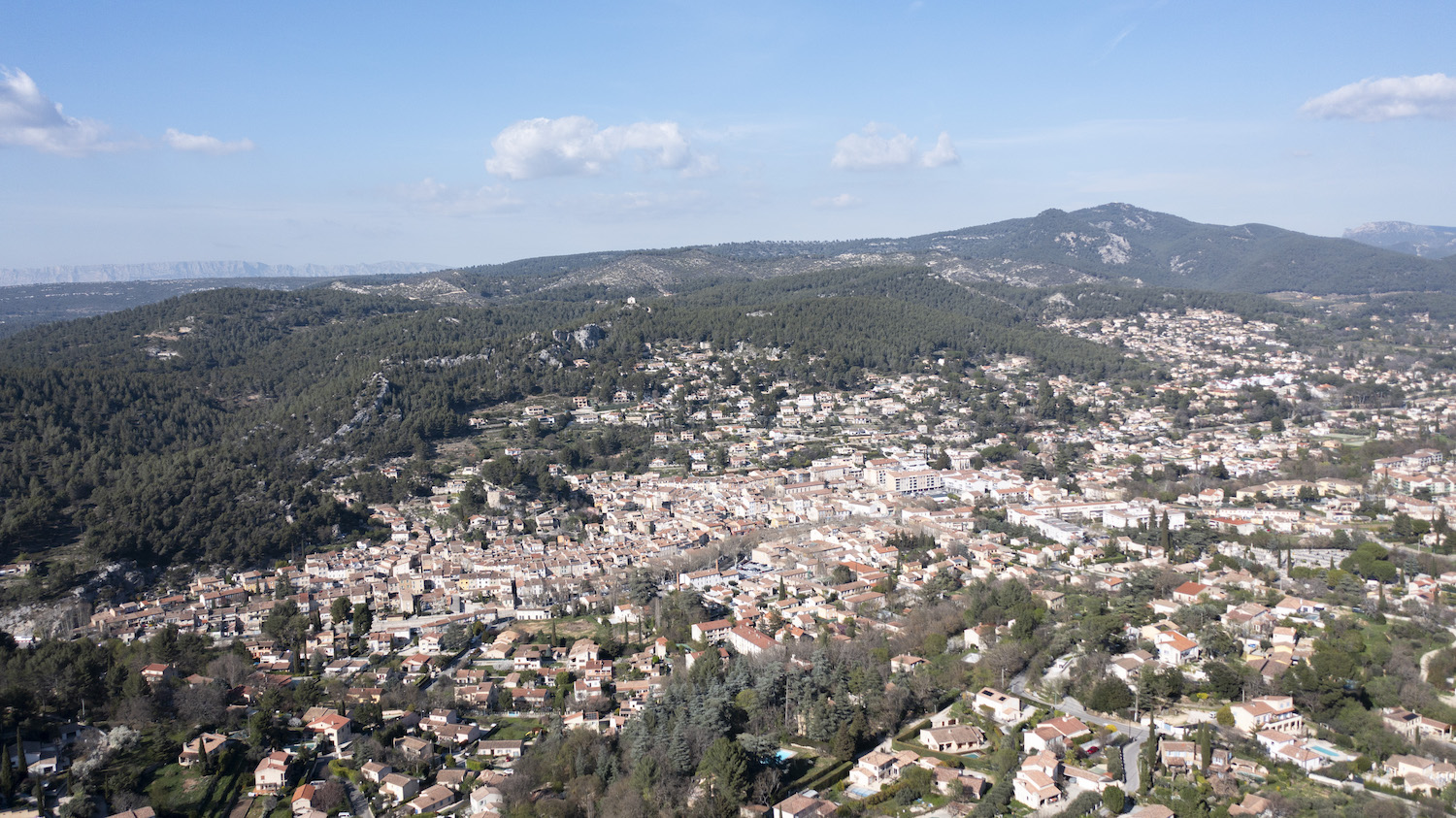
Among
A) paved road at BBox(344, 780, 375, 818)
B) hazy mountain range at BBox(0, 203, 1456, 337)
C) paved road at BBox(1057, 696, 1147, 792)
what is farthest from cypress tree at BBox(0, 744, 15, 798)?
hazy mountain range at BBox(0, 203, 1456, 337)

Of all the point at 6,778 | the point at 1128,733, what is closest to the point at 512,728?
the point at 6,778

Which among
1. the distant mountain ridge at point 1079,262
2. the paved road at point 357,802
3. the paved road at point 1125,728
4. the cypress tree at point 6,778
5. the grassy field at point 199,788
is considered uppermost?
the distant mountain ridge at point 1079,262

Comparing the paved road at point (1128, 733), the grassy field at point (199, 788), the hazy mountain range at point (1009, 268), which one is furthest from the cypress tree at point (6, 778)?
the hazy mountain range at point (1009, 268)

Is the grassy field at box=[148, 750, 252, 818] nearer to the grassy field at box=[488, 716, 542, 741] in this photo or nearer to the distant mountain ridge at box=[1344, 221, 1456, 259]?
the grassy field at box=[488, 716, 542, 741]

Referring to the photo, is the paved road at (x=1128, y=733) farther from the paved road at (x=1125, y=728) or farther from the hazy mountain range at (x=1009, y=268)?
the hazy mountain range at (x=1009, y=268)

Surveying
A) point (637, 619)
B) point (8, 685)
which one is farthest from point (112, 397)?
point (637, 619)

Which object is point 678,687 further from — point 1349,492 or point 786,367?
point 786,367

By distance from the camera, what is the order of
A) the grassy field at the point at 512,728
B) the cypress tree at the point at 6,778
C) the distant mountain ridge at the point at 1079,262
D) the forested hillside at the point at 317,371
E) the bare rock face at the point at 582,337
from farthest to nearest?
the distant mountain ridge at the point at 1079,262 → the bare rock face at the point at 582,337 → the forested hillside at the point at 317,371 → the grassy field at the point at 512,728 → the cypress tree at the point at 6,778

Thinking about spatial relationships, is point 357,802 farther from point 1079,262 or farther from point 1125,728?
point 1079,262
